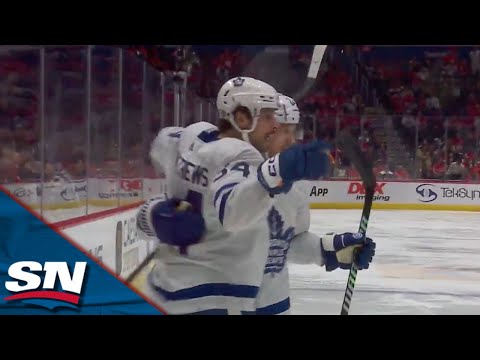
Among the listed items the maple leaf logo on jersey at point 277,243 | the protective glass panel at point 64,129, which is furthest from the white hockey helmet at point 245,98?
the protective glass panel at point 64,129

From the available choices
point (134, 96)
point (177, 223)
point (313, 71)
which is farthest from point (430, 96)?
point (177, 223)

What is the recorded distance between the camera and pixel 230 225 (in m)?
2.08

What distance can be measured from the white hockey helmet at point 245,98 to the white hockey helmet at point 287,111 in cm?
2

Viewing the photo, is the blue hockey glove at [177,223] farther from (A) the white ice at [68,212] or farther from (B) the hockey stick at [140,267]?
(A) the white ice at [68,212]

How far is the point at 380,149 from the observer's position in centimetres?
290

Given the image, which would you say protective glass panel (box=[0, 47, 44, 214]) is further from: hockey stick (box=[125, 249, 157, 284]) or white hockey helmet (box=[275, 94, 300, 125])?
white hockey helmet (box=[275, 94, 300, 125])

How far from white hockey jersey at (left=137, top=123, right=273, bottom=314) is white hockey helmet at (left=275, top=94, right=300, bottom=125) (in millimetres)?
245

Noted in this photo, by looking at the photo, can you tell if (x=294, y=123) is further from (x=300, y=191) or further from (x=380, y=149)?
(x=380, y=149)

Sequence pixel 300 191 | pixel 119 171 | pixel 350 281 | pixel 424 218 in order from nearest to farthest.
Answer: pixel 300 191, pixel 350 281, pixel 119 171, pixel 424 218

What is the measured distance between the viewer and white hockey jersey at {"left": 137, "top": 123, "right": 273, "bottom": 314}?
204 centimetres

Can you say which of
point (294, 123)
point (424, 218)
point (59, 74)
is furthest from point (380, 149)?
point (424, 218)

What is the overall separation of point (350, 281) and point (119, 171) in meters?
0.90

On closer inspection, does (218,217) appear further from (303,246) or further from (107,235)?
(107,235)

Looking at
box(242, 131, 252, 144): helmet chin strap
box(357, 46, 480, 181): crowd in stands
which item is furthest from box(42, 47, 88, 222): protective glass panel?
box(357, 46, 480, 181): crowd in stands
